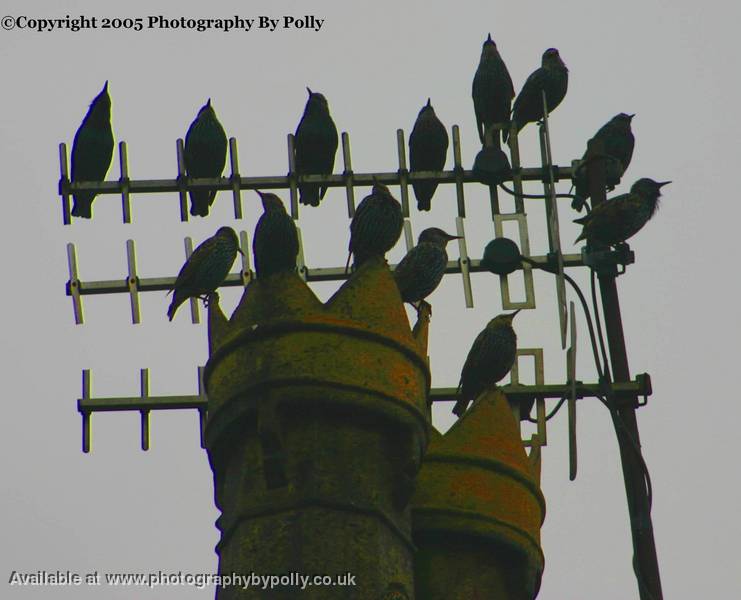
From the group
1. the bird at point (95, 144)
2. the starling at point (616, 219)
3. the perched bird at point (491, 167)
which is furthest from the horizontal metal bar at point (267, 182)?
the bird at point (95, 144)

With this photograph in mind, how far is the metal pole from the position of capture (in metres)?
8.73

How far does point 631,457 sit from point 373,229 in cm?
167

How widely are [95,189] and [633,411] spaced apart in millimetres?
4117

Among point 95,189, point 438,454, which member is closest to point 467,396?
point 438,454

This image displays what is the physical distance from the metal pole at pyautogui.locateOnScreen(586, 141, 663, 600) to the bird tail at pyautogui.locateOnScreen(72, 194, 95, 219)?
3.94m

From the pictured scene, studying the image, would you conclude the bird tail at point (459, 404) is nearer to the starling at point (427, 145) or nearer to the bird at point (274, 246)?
the bird at point (274, 246)

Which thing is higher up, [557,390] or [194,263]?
[194,263]

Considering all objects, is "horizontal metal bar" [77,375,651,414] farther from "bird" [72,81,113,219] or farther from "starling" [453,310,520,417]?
"bird" [72,81,113,219]

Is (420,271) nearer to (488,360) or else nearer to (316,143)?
(488,360)

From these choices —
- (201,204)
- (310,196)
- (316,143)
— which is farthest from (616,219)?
(316,143)

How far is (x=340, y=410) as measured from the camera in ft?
28.9

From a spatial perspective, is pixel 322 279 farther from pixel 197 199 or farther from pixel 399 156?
pixel 197 199

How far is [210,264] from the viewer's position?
35.2 feet

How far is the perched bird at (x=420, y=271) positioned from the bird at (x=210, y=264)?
0.88 meters
